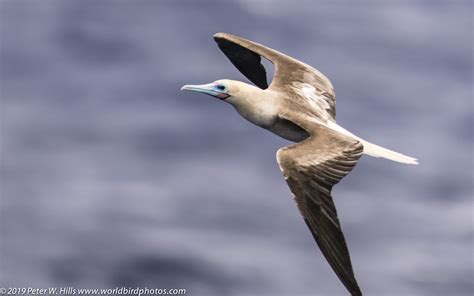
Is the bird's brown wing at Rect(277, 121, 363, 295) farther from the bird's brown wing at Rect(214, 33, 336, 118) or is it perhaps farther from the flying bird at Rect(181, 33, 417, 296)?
the bird's brown wing at Rect(214, 33, 336, 118)

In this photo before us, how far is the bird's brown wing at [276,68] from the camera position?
19.7 metres

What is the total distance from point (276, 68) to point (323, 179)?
4932mm

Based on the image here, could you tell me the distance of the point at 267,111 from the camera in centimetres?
1783

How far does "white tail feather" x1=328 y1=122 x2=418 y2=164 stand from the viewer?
17859 mm

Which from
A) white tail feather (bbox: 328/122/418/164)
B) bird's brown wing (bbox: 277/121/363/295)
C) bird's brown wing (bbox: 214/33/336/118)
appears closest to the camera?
bird's brown wing (bbox: 277/121/363/295)

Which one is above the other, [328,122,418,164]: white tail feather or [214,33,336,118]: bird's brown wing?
[214,33,336,118]: bird's brown wing

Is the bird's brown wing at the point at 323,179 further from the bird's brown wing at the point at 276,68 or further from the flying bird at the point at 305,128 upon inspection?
the bird's brown wing at the point at 276,68

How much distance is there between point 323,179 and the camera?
51.8 ft

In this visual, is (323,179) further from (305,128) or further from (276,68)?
(276,68)

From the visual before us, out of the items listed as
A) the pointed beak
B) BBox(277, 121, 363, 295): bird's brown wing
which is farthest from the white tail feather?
the pointed beak

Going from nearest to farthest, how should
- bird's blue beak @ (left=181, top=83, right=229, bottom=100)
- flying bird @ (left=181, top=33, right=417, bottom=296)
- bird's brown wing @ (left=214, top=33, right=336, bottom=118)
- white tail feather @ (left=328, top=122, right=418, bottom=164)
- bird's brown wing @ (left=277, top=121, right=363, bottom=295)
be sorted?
bird's brown wing @ (left=277, top=121, right=363, bottom=295) < flying bird @ (left=181, top=33, right=417, bottom=296) < white tail feather @ (left=328, top=122, right=418, bottom=164) < bird's blue beak @ (left=181, top=83, right=229, bottom=100) < bird's brown wing @ (left=214, top=33, right=336, bottom=118)

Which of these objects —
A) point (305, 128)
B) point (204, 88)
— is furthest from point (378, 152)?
point (204, 88)

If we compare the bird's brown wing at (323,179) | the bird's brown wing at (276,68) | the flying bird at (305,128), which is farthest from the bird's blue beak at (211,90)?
the bird's brown wing at (323,179)

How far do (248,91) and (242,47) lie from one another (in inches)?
165
